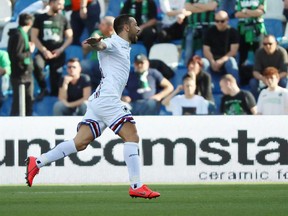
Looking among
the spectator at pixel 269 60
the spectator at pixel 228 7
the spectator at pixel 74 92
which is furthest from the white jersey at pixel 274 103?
the spectator at pixel 74 92

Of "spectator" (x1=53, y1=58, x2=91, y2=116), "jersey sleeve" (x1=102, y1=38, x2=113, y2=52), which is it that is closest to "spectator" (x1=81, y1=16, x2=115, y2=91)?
"spectator" (x1=53, y1=58, x2=91, y2=116)

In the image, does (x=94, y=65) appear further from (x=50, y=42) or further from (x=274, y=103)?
(x=274, y=103)

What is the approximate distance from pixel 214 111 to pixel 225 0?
2.51 m

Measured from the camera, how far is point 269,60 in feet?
55.7

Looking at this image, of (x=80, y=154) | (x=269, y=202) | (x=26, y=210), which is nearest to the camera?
(x=26, y=210)

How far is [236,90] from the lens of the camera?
655 inches

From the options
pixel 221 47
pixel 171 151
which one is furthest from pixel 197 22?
pixel 171 151

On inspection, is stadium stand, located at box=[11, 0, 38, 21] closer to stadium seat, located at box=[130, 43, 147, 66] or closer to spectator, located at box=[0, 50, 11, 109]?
spectator, located at box=[0, 50, 11, 109]

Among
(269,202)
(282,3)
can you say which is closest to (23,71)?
(282,3)

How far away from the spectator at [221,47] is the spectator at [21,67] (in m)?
3.22

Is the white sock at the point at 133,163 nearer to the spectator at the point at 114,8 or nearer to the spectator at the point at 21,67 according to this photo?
the spectator at the point at 21,67

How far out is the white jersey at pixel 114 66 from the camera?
10461mm

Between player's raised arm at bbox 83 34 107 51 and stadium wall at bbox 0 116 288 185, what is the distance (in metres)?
5.23

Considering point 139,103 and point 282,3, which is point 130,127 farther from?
point 282,3
